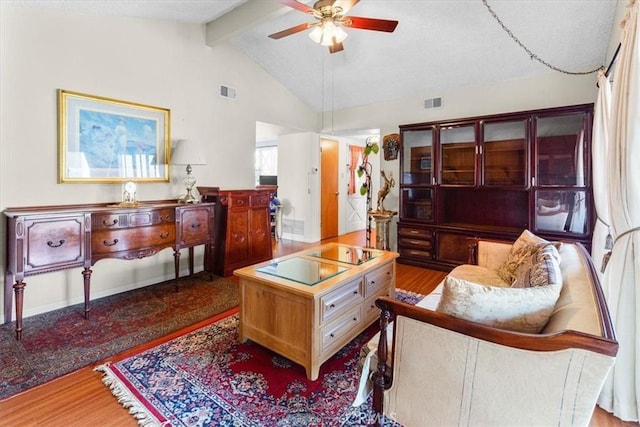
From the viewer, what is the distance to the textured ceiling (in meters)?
3.07

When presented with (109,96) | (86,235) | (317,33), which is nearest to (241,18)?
(317,33)

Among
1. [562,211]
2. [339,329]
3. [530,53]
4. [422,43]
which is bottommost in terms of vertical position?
[339,329]

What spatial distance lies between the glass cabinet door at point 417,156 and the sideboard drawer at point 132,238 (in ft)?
10.5

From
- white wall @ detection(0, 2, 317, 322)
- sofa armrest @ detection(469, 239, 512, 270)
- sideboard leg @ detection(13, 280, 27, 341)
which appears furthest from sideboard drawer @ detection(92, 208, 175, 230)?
sofa armrest @ detection(469, 239, 512, 270)

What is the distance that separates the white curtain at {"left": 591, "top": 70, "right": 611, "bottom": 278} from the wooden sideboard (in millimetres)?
3758

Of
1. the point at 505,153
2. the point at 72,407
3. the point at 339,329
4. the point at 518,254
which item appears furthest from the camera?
the point at 505,153

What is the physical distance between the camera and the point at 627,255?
5.47 ft

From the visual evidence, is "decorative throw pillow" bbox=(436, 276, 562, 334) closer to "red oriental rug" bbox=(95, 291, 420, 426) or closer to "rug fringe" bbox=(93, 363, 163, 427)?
"red oriental rug" bbox=(95, 291, 420, 426)

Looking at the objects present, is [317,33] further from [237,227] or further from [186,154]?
[237,227]

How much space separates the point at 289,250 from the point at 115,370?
3.62 metres

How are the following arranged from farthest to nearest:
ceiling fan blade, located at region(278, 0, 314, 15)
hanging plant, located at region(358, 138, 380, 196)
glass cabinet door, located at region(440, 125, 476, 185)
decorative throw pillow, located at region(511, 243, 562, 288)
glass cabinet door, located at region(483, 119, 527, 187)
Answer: hanging plant, located at region(358, 138, 380, 196) < glass cabinet door, located at region(440, 125, 476, 185) < glass cabinet door, located at region(483, 119, 527, 187) < ceiling fan blade, located at region(278, 0, 314, 15) < decorative throw pillow, located at region(511, 243, 562, 288)

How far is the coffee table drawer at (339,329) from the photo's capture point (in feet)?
6.71

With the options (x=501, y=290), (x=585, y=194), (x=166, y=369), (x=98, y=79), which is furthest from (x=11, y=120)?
(x=585, y=194)

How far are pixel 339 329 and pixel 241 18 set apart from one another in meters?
3.38
